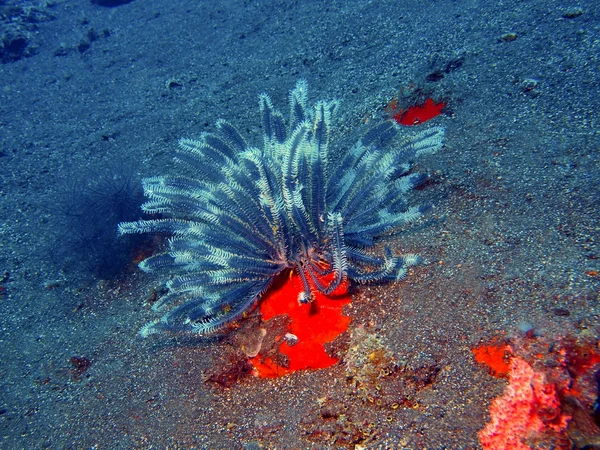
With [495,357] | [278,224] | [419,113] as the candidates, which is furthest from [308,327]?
[419,113]

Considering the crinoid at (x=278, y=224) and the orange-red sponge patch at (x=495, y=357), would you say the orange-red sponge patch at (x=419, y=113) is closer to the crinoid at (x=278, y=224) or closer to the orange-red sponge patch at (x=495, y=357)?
the crinoid at (x=278, y=224)

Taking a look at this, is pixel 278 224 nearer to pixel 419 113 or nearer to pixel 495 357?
pixel 495 357

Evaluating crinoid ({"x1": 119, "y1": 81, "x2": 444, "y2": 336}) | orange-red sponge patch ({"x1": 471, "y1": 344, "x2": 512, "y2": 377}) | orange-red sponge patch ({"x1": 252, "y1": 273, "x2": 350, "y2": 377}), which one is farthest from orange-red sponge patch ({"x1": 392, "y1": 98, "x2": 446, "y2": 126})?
orange-red sponge patch ({"x1": 471, "y1": 344, "x2": 512, "y2": 377})

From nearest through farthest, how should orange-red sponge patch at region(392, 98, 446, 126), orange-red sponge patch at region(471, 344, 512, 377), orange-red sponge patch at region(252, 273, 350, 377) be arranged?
orange-red sponge patch at region(471, 344, 512, 377) < orange-red sponge patch at region(252, 273, 350, 377) < orange-red sponge patch at region(392, 98, 446, 126)

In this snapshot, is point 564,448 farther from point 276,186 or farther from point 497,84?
point 497,84

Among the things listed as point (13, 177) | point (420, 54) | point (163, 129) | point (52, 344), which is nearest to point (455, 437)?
point (52, 344)

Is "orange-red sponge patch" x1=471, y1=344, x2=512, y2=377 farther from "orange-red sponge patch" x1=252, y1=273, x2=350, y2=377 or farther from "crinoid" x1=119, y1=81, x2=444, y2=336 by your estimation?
"orange-red sponge patch" x1=252, y1=273, x2=350, y2=377

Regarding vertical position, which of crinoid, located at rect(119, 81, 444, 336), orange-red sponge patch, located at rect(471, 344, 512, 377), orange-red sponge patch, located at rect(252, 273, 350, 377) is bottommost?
orange-red sponge patch, located at rect(471, 344, 512, 377)

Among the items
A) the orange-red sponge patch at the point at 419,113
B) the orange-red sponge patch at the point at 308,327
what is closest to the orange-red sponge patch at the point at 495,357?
the orange-red sponge patch at the point at 308,327
